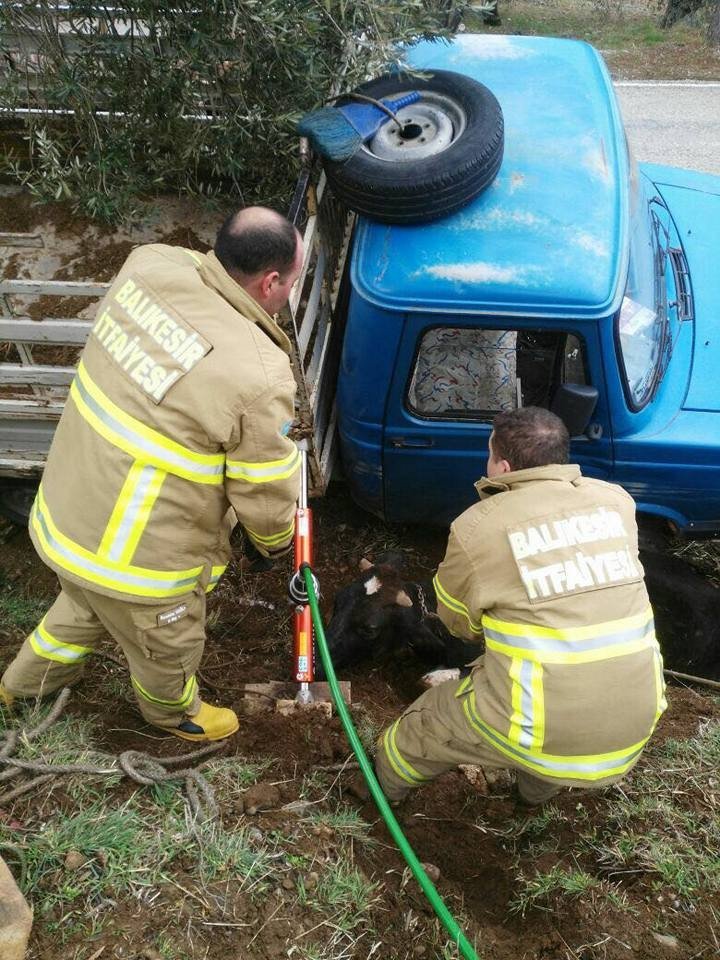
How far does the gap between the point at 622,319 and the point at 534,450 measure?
116cm

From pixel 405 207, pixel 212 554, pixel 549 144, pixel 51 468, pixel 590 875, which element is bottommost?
pixel 590 875

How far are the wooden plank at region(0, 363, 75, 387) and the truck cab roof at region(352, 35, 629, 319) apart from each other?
137 centimetres

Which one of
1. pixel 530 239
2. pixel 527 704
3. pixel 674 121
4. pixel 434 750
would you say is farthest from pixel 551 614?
pixel 674 121

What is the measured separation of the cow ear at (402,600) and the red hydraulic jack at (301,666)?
42cm

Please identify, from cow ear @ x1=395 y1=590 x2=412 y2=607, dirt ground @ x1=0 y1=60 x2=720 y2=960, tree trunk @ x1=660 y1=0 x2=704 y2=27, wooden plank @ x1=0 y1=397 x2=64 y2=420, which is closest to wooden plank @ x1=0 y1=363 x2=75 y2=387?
wooden plank @ x1=0 y1=397 x2=64 y2=420

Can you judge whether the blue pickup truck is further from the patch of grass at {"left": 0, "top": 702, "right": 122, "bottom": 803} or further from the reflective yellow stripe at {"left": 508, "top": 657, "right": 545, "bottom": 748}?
the patch of grass at {"left": 0, "top": 702, "right": 122, "bottom": 803}

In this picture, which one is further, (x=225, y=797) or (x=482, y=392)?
(x=482, y=392)

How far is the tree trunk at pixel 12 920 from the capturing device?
1778mm

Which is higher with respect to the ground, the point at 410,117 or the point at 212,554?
the point at 410,117

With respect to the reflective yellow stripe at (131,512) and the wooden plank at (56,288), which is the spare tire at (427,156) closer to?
the wooden plank at (56,288)

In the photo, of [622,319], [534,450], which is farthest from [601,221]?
[534,450]

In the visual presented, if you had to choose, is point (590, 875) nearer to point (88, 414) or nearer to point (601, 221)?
point (88, 414)

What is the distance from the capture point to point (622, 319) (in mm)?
3174

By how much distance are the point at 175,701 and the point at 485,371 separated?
1926 mm
